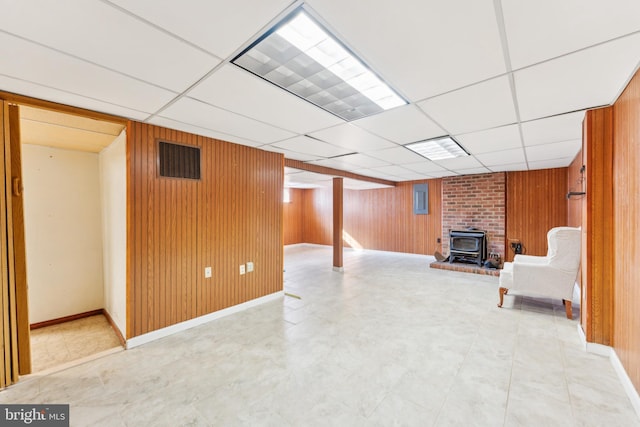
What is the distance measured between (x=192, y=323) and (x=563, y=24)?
3.80 m

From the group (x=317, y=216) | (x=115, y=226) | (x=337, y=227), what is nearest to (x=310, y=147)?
(x=115, y=226)

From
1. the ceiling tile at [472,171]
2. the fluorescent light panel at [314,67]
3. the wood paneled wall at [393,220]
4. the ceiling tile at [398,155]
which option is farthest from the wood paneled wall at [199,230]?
the wood paneled wall at [393,220]

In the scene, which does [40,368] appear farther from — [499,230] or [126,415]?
[499,230]

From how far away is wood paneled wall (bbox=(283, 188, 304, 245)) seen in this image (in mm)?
9633

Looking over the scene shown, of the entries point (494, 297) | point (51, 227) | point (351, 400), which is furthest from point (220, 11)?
point (494, 297)

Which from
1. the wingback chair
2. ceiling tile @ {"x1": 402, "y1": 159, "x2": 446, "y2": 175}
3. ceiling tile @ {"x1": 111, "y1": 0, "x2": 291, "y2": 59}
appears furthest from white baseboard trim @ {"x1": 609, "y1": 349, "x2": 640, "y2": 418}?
ceiling tile @ {"x1": 402, "y1": 159, "x2": 446, "y2": 175}

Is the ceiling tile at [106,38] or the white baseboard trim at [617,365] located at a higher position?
the ceiling tile at [106,38]

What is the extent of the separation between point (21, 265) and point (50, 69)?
1563 mm

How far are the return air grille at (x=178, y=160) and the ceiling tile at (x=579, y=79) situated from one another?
9.93 feet

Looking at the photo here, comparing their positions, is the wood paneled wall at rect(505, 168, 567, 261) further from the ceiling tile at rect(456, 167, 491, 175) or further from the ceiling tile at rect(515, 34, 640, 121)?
the ceiling tile at rect(515, 34, 640, 121)

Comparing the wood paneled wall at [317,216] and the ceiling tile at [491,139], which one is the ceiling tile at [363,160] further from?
the wood paneled wall at [317,216]

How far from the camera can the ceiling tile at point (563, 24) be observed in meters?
1.12

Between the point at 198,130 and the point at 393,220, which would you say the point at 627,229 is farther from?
the point at 393,220

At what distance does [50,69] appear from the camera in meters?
1.60
